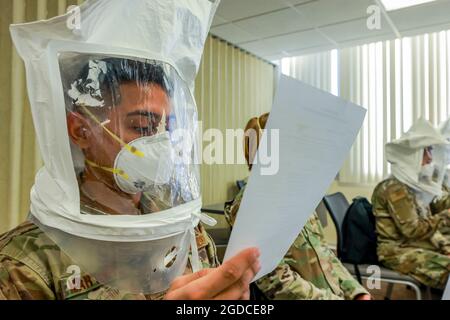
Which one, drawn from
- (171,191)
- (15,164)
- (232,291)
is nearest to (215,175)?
(15,164)

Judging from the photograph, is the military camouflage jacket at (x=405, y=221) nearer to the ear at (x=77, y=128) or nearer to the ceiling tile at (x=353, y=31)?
the ceiling tile at (x=353, y=31)

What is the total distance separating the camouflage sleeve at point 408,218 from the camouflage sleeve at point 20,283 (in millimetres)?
1941

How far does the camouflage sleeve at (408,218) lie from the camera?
6.19 ft

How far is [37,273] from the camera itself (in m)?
0.58

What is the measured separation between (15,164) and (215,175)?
6.32 feet

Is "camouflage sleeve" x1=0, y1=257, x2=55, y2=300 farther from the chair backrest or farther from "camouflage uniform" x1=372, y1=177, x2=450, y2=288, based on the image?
"camouflage uniform" x1=372, y1=177, x2=450, y2=288

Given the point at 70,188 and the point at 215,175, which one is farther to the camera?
the point at 215,175

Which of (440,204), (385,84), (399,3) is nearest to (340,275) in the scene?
(440,204)

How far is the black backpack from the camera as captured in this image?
1.96 meters

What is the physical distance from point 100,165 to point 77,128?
0.27 ft

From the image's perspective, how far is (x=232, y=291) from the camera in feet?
1.43

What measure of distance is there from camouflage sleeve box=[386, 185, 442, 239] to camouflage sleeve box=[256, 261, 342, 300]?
104 cm

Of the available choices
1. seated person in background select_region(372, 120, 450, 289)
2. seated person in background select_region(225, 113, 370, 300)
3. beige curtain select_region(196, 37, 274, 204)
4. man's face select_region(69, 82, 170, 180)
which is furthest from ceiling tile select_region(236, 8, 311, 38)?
man's face select_region(69, 82, 170, 180)
